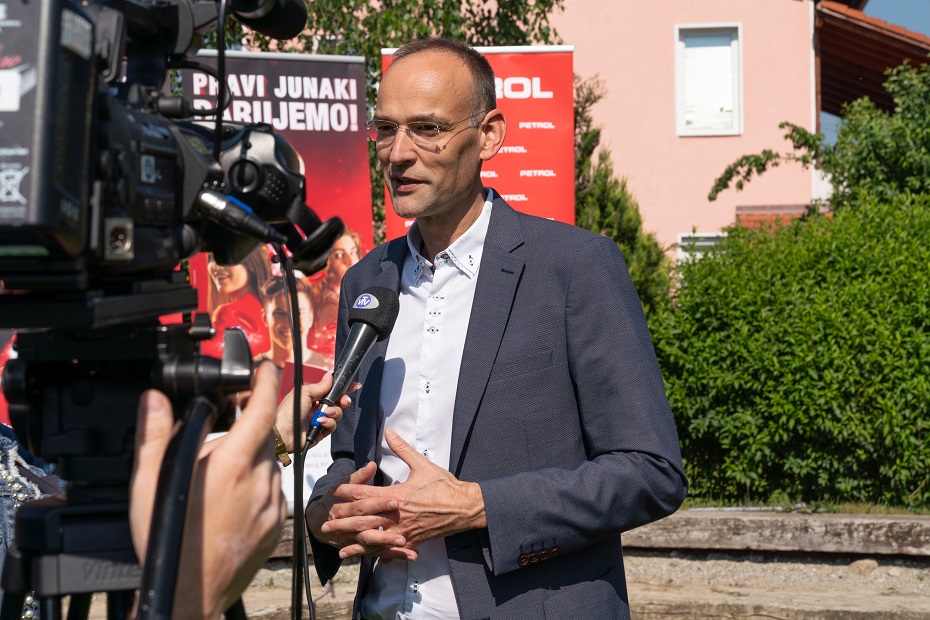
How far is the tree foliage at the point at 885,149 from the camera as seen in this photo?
364 inches

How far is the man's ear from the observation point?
2.69 metres

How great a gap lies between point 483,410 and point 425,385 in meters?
0.20

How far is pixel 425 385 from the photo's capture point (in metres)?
2.50

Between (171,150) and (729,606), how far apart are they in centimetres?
471

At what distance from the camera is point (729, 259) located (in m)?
7.38

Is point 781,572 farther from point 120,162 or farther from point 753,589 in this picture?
point 120,162

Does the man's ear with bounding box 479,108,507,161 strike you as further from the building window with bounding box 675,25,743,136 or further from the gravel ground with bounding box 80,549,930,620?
the building window with bounding box 675,25,743,136

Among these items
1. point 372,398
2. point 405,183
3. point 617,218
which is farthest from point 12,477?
point 617,218

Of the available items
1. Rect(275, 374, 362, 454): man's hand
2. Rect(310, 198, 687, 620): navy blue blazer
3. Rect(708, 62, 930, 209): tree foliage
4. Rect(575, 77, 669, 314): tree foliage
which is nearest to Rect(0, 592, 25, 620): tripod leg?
Rect(275, 374, 362, 454): man's hand

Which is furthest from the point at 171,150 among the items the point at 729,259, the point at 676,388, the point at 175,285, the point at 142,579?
the point at 729,259

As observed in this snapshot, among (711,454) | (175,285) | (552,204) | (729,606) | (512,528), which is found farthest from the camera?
(711,454)

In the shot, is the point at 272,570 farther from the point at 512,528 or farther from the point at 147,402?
the point at 147,402

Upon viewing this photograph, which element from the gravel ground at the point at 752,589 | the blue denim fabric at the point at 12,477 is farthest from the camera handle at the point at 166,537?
the gravel ground at the point at 752,589

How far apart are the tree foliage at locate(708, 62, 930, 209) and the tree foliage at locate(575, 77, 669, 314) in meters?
1.84
